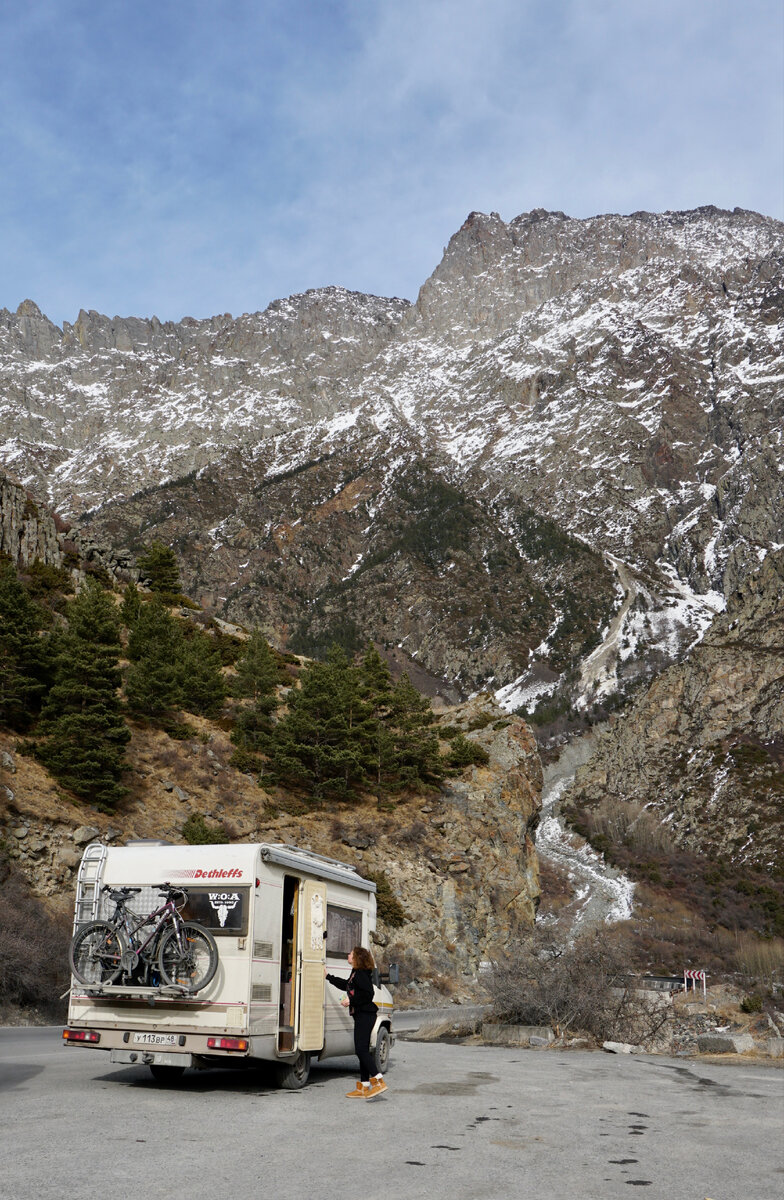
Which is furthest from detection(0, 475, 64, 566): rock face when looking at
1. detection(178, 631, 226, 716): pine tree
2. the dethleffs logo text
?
the dethleffs logo text

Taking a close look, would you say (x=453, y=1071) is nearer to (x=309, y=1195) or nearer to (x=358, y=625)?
(x=309, y=1195)

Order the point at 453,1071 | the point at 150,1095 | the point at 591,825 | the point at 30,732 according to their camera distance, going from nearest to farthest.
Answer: the point at 150,1095 < the point at 453,1071 < the point at 30,732 < the point at 591,825

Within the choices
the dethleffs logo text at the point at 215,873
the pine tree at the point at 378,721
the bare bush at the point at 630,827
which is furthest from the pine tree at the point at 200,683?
the bare bush at the point at 630,827

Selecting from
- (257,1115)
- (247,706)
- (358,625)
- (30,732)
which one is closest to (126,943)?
(257,1115)

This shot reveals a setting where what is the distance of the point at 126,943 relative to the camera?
34.3 feet

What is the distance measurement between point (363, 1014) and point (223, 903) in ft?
6.98

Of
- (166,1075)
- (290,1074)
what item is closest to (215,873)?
(290,1074)

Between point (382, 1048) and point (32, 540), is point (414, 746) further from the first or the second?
point (382, 1048)

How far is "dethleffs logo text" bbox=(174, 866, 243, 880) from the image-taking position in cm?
1064

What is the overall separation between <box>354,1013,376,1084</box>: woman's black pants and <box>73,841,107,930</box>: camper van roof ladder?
341cm

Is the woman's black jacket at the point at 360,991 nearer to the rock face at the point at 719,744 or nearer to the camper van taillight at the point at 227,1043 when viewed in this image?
the camper van taillight at the point at 227,1043

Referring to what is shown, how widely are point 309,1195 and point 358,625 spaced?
189 m

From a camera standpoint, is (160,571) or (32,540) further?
(160,571)

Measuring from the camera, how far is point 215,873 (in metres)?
10.7
